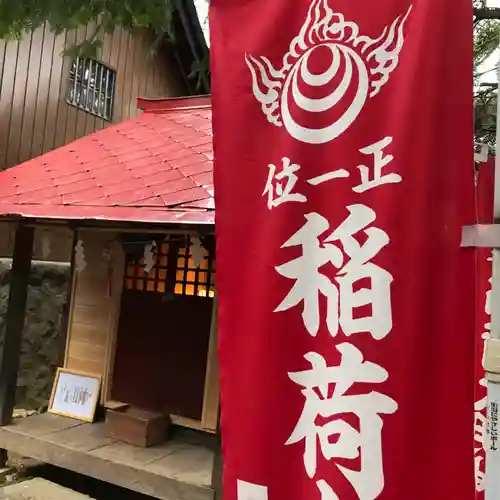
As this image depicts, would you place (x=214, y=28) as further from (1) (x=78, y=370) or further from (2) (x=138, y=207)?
(1) (x=78, y=370)

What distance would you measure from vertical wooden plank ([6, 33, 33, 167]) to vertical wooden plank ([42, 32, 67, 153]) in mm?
512

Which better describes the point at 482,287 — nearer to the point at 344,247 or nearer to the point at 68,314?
the point at 344,247

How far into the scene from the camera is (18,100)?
368 inches

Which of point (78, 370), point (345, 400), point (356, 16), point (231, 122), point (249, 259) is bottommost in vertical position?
point (78, 370)

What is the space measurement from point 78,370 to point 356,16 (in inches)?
270

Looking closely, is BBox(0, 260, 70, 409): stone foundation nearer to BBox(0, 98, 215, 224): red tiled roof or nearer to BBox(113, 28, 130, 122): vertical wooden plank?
BBox(0, 98, 215, 224): red tiled roof

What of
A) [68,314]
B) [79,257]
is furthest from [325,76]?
[68,314]

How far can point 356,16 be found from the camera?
2.19 metres

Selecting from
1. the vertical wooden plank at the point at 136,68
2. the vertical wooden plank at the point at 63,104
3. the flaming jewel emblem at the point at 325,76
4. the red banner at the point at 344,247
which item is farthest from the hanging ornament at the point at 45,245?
the flaming jewel emblem at the point at 325,76

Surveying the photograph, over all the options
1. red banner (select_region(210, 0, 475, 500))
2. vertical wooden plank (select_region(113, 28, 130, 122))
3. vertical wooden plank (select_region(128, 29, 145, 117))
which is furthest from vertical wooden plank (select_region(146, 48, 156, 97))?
red banner (select_region(210, 0, 475, 500))

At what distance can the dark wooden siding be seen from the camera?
921cm

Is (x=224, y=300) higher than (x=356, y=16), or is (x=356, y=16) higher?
(x=356, y=16)

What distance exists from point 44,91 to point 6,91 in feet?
2.49

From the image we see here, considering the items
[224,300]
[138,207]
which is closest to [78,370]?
[138,207]
